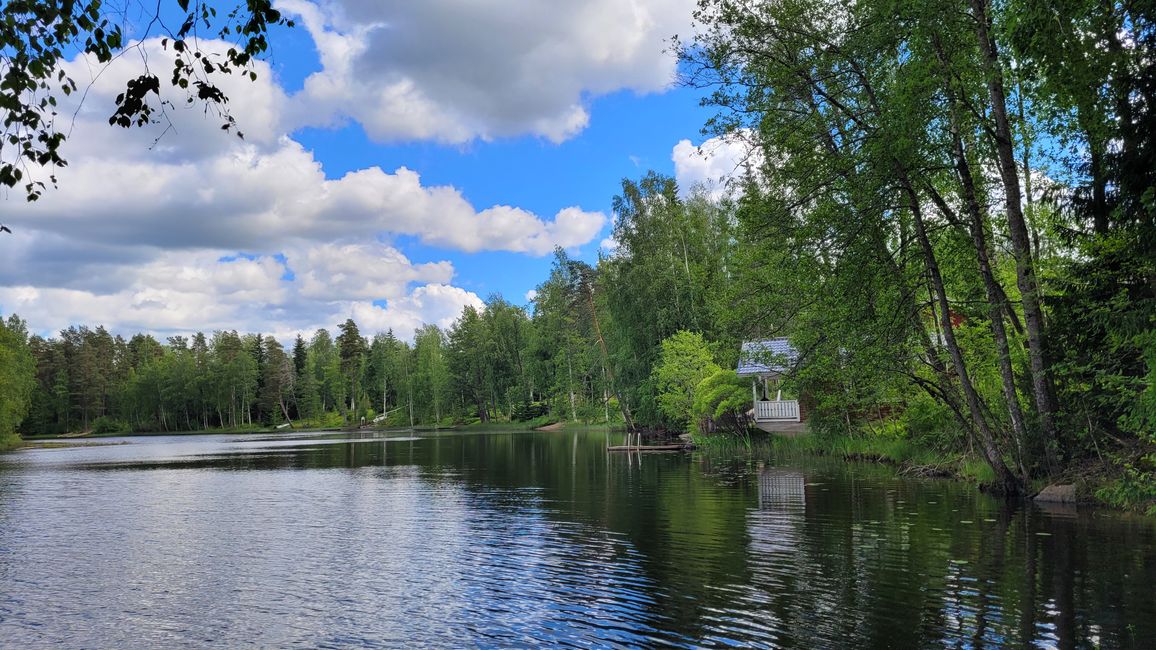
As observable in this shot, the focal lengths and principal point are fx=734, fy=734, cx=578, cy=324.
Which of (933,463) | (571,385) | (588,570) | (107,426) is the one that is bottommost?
(107,426)

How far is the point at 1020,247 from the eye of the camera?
1573 centimetres

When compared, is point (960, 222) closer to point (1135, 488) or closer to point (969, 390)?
point (969, 390)

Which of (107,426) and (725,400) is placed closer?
(725,400)

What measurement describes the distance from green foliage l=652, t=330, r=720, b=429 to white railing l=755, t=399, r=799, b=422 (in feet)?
10.4

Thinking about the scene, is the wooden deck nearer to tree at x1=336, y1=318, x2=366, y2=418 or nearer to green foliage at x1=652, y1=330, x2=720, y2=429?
green foliage at x1=652, y1=330, x2=720, y2=429

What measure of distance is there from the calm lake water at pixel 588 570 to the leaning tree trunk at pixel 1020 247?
245 centimetres

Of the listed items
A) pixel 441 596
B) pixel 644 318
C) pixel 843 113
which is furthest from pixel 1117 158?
pixel 644 318

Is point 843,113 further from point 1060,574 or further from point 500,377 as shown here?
point 500,377

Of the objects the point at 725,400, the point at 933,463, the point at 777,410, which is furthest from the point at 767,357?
the point at 777,410

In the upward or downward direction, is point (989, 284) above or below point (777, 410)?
above

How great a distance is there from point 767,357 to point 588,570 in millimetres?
13318

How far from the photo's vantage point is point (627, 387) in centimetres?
4891

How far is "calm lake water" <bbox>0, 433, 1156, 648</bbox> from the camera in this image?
8.54m

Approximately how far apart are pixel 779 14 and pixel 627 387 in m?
32.9
